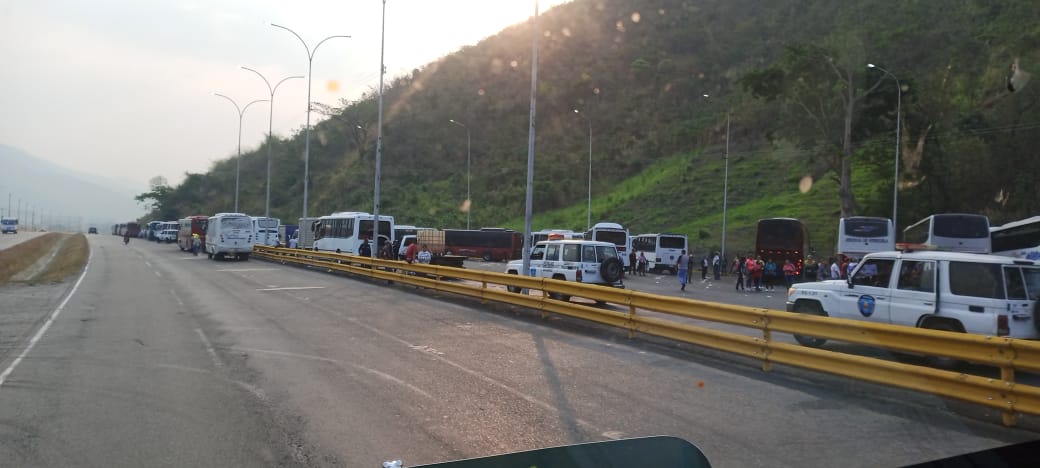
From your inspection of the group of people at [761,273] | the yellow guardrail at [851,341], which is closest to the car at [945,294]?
the yellow guardrail at [851,341]

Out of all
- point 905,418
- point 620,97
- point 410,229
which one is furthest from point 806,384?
point 620,97

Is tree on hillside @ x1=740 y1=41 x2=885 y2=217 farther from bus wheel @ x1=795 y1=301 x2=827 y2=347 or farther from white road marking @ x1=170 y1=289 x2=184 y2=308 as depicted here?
white road marking @ x1=170 y1=289 x2=184 y2=308

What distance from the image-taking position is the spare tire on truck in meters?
19.1

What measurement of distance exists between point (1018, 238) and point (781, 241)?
473 inches

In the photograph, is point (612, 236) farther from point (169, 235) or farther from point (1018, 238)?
point (169, 235)

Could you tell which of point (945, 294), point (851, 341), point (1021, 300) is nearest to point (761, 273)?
point (945, 294)

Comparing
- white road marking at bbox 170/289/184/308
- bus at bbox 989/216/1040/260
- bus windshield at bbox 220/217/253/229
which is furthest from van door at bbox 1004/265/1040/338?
bus windshield at bbox 220/217/253/229

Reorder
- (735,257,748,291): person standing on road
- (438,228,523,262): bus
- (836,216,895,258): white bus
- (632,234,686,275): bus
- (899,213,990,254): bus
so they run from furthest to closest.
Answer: (438,228,523,262): bus, (632,234,686,275): bus, (836,216,895,258): white bus, (735,257,748,291): person standing on road, (899,213,990,254): bus

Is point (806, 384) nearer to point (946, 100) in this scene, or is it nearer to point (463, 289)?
point (463, 289)

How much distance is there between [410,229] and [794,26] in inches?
2643

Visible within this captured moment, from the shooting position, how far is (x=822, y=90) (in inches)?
1718

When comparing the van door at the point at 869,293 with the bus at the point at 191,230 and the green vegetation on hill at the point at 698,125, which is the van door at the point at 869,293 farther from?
the bus at the point at 191,230

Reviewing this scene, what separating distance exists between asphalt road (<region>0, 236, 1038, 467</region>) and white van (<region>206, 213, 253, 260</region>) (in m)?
27.2

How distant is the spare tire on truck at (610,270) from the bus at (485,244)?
32352 millimetres
